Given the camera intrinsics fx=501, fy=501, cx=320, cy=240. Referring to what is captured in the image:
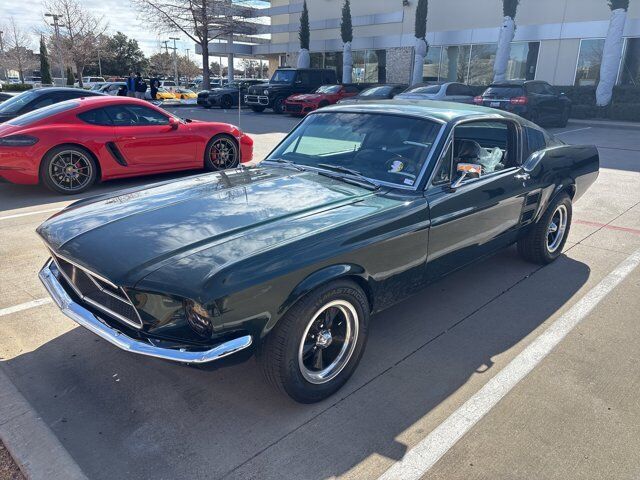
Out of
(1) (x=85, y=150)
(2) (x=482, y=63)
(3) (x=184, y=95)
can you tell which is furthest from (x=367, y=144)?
(3) (x=184, y=95)

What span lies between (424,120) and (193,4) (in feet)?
114

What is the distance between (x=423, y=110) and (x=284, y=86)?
1887 cm

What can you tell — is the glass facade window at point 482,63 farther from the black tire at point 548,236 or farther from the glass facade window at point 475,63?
the black tire at point 548,236

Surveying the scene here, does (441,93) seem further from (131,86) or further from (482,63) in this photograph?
(131,86)

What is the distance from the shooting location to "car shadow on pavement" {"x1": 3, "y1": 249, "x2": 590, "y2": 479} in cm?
239

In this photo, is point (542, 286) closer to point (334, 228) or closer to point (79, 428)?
point (334, 228)

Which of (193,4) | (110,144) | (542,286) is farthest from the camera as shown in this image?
(193,4)

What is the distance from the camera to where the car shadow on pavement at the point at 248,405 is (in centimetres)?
239

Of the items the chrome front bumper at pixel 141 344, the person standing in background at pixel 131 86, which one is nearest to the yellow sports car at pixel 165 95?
the person standing in background at pixel 131 86

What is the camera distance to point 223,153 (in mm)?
8602

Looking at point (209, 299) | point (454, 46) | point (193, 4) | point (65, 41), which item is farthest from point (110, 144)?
point (65, 41)

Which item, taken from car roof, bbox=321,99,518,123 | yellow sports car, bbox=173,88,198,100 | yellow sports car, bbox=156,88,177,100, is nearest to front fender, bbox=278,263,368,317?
car roof, bbox=321,99,518,123

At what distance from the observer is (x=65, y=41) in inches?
1382

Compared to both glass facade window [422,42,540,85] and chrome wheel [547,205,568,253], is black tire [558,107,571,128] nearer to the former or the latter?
glass facade window [422,42,540,85]
